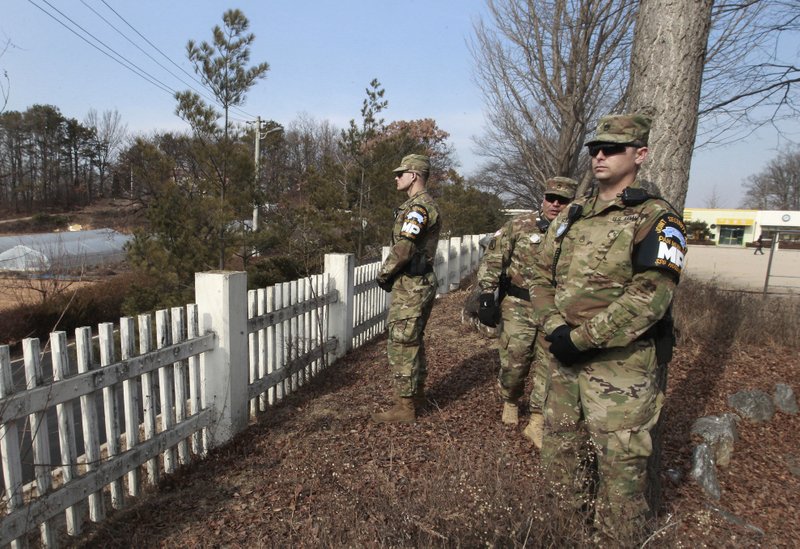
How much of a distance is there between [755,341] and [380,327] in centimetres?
451

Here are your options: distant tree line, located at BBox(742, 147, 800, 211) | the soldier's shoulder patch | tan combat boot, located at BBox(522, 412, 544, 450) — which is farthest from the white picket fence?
distant tree line, located at BBox(742, 147, 800, 211)

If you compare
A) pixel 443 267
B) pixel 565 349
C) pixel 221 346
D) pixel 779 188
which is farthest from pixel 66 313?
pixel 779 188

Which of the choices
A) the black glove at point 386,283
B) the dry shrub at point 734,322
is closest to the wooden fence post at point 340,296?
the black glove at point 386,283

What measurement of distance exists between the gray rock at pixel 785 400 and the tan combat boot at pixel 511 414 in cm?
227

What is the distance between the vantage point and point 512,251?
12.4 ft

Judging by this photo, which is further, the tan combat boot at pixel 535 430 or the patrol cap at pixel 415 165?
the patrol cap at pixel 415 165

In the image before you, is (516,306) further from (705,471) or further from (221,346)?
(221,346)

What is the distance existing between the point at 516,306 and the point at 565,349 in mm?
1541

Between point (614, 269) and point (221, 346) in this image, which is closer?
point (614, 269)

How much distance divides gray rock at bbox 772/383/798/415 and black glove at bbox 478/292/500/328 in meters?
2.53

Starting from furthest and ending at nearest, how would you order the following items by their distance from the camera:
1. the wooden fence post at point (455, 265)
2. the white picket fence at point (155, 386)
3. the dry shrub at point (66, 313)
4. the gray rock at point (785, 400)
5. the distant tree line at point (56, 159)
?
the distant tree line at point (56, 159)
the wooden fence post at point (455, 265)
the dry shrub at point (66, 313)
the gray rock at point (785, 400)
the white picket fence at point (155, 386)

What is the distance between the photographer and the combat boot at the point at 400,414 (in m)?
3.63

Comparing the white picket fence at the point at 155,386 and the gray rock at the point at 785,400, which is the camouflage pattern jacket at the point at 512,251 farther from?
the gray rock at the point at 785,400

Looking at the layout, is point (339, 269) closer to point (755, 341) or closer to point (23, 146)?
point (755, 341)
